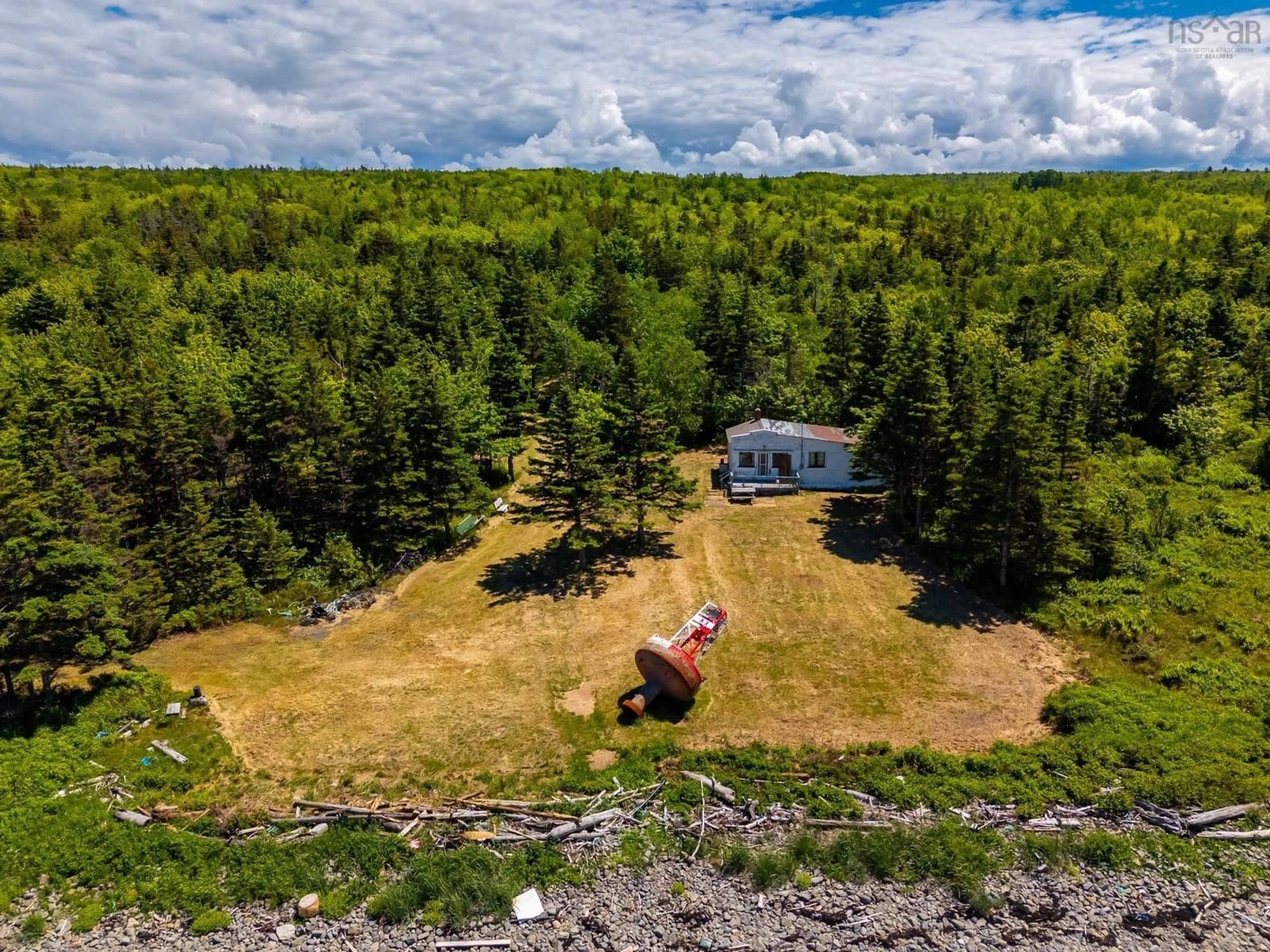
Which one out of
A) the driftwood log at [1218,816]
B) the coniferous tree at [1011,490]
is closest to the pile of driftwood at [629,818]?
the driftwood log at [1218,816]

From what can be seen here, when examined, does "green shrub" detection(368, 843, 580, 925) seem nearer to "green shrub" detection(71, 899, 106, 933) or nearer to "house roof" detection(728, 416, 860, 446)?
"green shrub" detection(71, 899, 106, 933)

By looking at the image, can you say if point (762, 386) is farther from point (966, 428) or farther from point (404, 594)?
point (404, 594)

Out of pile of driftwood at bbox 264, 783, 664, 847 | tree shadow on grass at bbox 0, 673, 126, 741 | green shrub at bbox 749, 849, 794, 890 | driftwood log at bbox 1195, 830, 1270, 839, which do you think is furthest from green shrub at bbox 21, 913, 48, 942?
driftwood log at bbox 1195, 830, 1270, 839

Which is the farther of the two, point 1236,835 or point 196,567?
point 196,567

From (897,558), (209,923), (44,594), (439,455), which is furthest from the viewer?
(439,455)

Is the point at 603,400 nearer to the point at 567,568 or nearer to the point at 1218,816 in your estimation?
the point at 567,568

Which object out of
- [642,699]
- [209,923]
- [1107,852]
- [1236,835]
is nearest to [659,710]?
[642,699]
